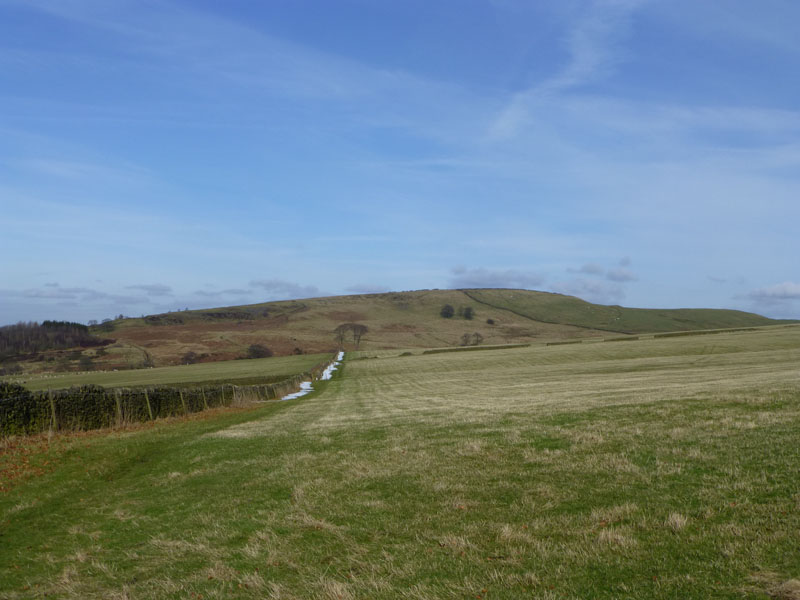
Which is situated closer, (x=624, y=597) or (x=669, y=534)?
(x=624, y=597)

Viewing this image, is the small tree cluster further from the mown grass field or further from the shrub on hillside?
the mown grass field

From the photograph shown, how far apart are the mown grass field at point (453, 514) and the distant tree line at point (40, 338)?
16021cm

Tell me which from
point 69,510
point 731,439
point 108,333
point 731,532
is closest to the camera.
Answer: point 731,532

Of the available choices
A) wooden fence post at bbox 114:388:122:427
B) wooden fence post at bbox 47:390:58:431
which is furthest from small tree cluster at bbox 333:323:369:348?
wooden fence post at bbox 47:390:58:431

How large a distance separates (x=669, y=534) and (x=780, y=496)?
7.16 feet

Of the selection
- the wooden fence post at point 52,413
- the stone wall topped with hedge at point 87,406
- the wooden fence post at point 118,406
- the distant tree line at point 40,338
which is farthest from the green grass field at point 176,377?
the distant tree line at point 40,338

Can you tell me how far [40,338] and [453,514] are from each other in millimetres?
182292

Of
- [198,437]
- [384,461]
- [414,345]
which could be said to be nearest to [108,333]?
[414,345]

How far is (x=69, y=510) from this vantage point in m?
13.7

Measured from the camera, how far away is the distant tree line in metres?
154

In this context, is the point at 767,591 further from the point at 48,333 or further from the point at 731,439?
the point at 48,333

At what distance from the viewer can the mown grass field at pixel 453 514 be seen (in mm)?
6859

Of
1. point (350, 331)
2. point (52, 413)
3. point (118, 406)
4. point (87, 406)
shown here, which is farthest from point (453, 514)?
point (350, 331)

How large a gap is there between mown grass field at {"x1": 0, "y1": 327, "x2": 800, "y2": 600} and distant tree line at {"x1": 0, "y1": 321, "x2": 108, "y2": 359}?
160 m
